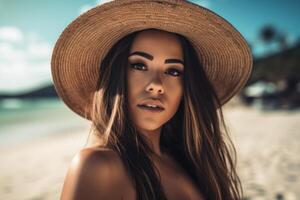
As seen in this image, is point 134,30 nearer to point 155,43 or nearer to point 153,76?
point 155,43

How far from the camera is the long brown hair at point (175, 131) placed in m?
1.64

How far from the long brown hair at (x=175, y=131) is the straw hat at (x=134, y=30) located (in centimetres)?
11

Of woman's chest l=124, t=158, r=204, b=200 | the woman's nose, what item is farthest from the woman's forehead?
woman's chest l=124, t=158, r=204, b=200

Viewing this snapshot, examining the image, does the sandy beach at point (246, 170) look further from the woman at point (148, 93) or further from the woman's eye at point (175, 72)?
the woman's eye at point (175, 72)

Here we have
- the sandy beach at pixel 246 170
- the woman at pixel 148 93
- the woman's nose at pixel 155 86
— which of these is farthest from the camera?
the sandy beach at pixel 246 170

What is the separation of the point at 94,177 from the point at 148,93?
0.68m

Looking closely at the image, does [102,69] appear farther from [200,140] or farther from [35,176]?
[35,176]

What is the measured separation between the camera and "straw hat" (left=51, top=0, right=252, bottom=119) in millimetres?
1819

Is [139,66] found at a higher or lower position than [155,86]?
higher

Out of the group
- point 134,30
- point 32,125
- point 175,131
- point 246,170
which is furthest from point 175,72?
point 32,125

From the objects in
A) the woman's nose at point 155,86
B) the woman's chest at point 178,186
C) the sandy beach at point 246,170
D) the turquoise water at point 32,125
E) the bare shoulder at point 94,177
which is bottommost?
the turquoise water at point 32,125

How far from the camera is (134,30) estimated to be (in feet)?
6.47

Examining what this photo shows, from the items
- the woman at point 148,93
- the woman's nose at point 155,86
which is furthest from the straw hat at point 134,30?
the woman's nose at point 155,86

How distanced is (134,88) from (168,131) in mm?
786
